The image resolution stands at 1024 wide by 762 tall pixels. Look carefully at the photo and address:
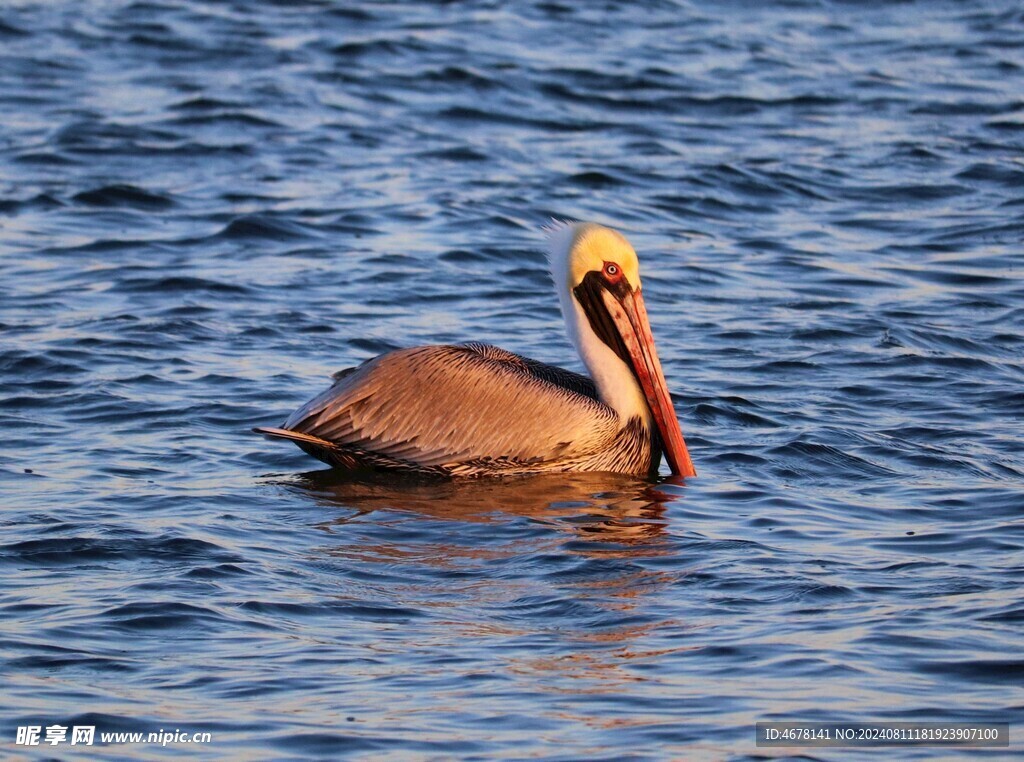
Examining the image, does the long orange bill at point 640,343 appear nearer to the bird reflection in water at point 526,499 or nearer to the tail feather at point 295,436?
the bird reflection in water at point 526,499

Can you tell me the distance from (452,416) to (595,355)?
0.71m

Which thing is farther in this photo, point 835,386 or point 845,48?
point 845,48

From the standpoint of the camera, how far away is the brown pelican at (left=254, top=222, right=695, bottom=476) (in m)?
7.07

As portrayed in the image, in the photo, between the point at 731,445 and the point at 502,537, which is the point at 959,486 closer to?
the point at 731,445

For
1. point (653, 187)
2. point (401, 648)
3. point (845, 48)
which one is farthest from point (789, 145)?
point (401, 648)

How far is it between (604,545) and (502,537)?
359mm

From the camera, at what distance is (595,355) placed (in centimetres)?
744

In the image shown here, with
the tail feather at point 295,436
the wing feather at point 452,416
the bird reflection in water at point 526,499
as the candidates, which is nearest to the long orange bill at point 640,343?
the wing feather at point 452,416

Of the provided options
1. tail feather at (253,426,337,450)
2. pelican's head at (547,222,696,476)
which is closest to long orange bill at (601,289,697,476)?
pelican's head at (547,222,696,476)

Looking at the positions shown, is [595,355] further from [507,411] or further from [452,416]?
[452,416]

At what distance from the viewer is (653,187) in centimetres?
1237

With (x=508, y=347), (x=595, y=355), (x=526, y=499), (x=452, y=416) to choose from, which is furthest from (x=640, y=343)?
(x=508, y=347)

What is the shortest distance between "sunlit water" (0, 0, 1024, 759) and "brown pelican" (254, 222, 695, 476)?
0.20 m

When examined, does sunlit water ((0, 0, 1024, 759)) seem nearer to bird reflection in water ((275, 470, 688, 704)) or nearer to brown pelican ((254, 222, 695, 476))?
bird reflection in water ((275, 470, 688, 704))
